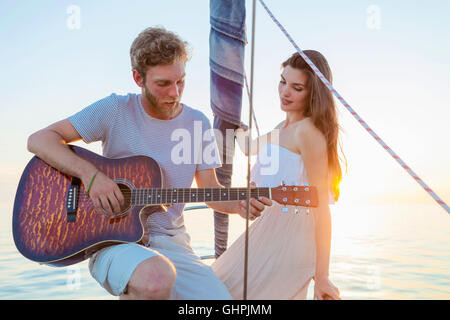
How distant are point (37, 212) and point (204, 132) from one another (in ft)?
2.85

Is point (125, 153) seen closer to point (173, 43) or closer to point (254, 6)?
point (173, 43)

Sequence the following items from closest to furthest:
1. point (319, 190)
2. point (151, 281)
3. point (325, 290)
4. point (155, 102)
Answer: point (151, 281), point (325, 290), point (319, 190), point (155, 102)

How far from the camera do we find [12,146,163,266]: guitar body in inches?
73.2

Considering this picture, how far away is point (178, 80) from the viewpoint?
2.11m

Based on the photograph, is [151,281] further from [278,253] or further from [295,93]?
[295,93]

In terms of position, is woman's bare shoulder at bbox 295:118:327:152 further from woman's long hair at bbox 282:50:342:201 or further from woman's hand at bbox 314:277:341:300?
woman's hand at bbox 314:277:341:300

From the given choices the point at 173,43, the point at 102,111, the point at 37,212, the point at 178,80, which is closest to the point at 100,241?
the point at 37,212

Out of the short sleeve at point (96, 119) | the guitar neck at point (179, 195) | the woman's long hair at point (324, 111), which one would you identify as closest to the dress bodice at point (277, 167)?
the woman's long hair at point (324, 111)

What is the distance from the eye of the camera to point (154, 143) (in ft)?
6.89

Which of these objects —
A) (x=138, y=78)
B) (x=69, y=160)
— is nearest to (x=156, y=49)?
(x=138, y=78)

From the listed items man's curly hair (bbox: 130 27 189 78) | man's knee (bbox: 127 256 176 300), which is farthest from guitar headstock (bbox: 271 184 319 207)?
man's curly hair (bbox: 130 27 189 78)

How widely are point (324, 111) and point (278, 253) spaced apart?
707 mm

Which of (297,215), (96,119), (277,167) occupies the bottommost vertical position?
(297,215)

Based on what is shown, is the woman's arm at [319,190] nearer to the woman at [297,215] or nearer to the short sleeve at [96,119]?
the woman at [297,215]
